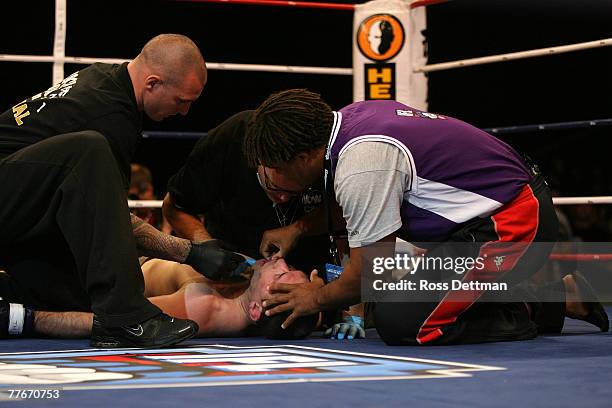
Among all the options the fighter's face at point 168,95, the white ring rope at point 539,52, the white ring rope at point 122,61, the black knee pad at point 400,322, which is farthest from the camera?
the white ring rope at point 122,61

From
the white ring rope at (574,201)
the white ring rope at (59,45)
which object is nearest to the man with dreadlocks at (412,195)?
the white ring rope at (574,201)

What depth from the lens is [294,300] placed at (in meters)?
2.15

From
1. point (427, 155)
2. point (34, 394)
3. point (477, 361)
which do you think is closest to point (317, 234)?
point (427, 155)

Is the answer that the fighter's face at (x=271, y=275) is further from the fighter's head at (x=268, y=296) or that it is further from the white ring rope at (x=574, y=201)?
the white ring rope at (x=574, y=201)

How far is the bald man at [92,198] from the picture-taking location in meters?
1.97

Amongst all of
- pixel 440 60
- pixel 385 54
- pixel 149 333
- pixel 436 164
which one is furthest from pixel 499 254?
pixel 440 60

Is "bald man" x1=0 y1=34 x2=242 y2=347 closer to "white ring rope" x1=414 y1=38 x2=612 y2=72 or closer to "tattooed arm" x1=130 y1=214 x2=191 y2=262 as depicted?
"tattooed arm" x1=130 y1=214 x2=191 y2=262

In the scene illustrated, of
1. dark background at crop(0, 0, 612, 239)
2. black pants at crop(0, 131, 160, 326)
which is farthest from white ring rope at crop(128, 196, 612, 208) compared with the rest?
dark background at crop(0, 0, 612, 239)

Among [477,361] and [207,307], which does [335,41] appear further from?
[477,361]

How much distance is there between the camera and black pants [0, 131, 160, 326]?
1962 mm

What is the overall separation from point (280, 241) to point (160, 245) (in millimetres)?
317

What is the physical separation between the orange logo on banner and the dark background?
10.4 feet

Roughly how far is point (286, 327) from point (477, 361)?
0.63 metres

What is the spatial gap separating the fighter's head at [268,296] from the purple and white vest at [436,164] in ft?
1.04
